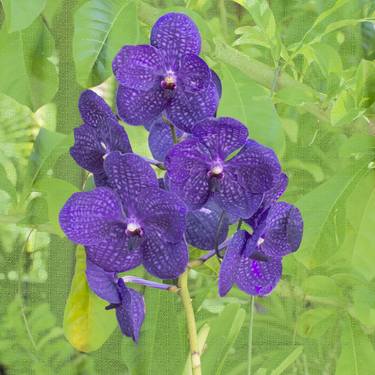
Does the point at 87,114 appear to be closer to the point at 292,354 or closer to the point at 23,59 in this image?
the point at 23,59

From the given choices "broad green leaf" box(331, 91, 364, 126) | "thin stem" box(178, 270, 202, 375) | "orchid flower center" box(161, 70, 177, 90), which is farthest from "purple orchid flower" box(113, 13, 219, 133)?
"broad green leaf" box(331, 91, 364, 126)

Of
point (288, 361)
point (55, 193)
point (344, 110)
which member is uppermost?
point (344, 110)

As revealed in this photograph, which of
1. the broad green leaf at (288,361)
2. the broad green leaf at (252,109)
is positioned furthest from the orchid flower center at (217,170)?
the broad green leaf at (288,361)

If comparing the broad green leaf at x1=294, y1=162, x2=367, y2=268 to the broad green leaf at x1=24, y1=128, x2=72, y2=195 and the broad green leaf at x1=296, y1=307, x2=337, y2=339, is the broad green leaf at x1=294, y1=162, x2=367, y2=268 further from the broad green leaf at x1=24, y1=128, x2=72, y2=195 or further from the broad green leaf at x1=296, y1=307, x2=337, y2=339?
the broad green leaf at x1=24, y1=128, x2=72, y2=195

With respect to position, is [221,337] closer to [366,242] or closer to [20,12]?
[366,242]

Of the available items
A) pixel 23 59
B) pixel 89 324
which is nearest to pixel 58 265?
pixel 89 324

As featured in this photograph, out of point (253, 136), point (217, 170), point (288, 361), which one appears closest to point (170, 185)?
point (217, 170)
